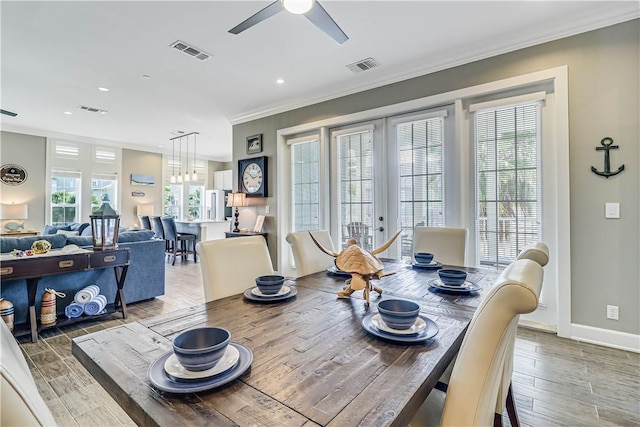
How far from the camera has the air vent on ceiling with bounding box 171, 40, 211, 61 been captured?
3045 millimetres

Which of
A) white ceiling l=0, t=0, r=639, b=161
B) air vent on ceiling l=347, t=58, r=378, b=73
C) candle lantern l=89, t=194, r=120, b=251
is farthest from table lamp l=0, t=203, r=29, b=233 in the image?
air vent on ceiling l=347, t=58, r=378, b=73

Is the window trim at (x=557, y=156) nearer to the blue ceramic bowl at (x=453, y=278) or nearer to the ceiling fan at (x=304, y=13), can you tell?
the ceiling fan at (x=304, y=13)

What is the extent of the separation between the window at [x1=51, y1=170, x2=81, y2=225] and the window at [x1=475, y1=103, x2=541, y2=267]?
8.23 metres

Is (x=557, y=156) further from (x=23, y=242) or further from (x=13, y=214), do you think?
(x=13, y=214)

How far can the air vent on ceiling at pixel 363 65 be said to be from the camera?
342cm

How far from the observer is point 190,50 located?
10.4ft

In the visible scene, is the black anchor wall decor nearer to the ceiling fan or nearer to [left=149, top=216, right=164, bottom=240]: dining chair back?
the ceiling fan

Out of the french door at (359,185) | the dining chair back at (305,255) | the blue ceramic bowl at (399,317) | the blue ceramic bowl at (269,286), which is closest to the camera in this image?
the blue ceramic bowl at (399,317)

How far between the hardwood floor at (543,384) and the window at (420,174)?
4.84ft

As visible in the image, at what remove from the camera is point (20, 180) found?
6203 millimetres

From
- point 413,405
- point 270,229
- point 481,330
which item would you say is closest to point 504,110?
point 481,330

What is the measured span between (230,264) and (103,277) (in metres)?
2.56

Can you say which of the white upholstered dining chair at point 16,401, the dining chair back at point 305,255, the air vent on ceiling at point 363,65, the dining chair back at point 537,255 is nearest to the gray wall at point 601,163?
the air vent on ceiling at point 363,65

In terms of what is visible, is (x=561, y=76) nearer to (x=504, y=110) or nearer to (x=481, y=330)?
(x=504, y=110)
